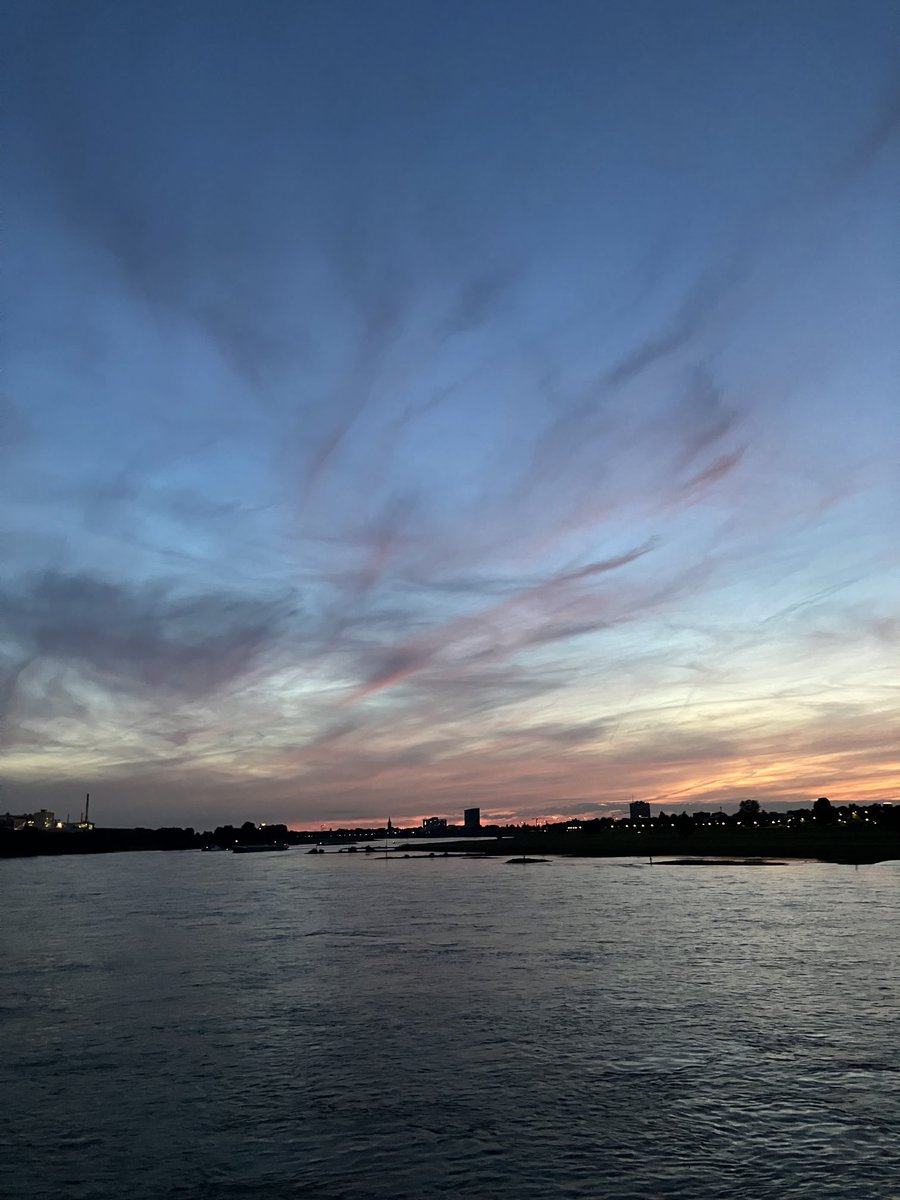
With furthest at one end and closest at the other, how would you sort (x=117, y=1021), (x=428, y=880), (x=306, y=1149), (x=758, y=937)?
(x=428, y=880)
(x=758, y=937)
(x=117, y=1021)
(x=306, y=1149)

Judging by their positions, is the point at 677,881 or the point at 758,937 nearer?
the point at 758,937

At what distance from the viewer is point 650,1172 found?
62.2ft

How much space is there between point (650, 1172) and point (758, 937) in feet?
130

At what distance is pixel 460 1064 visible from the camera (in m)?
27.8

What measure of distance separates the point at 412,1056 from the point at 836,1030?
1492 cm

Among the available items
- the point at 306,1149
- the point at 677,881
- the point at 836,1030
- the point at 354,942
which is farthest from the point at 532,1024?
the point at 677,881

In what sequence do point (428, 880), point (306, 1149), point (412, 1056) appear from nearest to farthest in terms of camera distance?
point (306, 1149), point (412, 1056), point (428, 880)

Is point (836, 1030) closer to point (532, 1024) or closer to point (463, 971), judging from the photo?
point (532, 1024)

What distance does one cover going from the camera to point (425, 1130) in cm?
2200

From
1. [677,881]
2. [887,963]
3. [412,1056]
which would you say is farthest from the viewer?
[677,881]

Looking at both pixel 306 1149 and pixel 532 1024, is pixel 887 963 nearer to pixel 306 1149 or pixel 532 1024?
pixel 532 1024

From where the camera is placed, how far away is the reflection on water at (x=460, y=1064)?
766 inches

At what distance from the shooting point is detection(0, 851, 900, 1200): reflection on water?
19469 mm

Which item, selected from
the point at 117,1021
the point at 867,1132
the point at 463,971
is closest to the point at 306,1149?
the point at 867,1132
